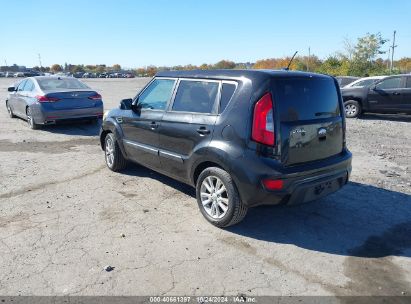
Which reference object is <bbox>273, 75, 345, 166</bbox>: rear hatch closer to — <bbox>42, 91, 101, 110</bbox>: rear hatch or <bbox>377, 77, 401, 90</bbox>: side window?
<bbox>42, 91, 101, 110</bbox>: rear hatch

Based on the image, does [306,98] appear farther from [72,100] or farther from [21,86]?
[21,86]

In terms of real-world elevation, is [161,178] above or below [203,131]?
below

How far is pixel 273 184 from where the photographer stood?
12.2ft

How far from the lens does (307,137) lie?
3955 millimetres

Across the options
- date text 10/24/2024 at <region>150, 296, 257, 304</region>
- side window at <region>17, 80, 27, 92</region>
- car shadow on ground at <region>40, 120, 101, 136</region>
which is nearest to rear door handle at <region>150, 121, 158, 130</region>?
date text 10/24/2024 at <region>150, 296, 257, 304</region>

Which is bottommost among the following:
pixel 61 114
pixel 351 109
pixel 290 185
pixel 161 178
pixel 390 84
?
pixel 161 178

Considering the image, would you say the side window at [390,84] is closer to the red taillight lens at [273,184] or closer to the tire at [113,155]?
the tire at [113,155]

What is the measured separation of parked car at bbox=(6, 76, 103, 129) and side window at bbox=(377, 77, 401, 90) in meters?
9.40

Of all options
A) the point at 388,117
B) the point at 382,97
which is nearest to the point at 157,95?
the point at 382,97

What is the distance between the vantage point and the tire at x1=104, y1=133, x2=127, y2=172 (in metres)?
6.21

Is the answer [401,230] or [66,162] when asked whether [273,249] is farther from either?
[66,162]

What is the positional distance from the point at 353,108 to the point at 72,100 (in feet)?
31.4

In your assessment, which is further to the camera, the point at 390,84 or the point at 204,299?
the point at 390,84

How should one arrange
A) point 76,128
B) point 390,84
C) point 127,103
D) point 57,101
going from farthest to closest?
point 390,84 < point 76,128 < point 57,101 < point 127,103
